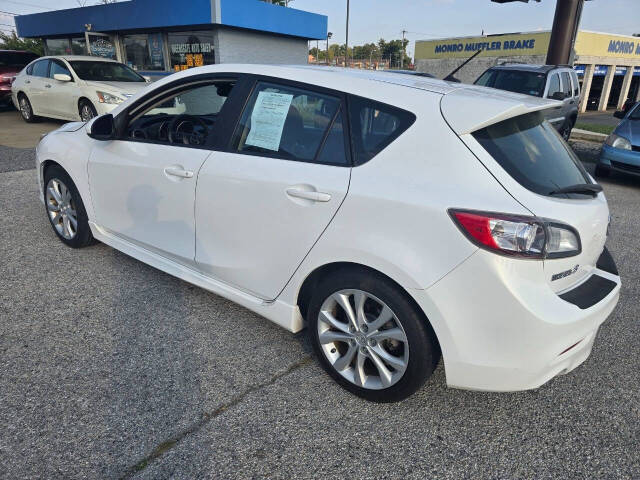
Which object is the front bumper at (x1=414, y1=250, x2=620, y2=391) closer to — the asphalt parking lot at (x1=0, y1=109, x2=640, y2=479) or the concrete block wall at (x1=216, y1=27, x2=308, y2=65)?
the asphalt parking lot at (x1=0, y1=109, x2=640, y2=479)

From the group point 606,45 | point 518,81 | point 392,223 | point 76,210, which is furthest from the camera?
point 606,45

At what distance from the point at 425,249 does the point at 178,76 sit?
2094 millimetres

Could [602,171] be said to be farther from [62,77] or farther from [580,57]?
[580,57]

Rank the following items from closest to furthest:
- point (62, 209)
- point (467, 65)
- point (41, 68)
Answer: point (62, 209)
point (41, 68)
point (467, 65)

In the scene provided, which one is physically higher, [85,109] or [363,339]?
[85,109]

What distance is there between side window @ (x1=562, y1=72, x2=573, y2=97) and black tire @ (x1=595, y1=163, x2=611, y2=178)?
3318 mm

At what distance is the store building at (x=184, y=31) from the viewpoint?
1669cm

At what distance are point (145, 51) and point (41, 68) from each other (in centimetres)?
885

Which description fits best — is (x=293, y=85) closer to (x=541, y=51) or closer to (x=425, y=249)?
(x=425, y=249)

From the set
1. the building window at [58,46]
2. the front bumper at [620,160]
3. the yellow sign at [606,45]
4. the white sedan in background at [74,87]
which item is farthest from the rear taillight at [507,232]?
the yellow sign at [606,45]

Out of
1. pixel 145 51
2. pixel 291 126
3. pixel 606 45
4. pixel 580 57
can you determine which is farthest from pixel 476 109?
pixel 606 45

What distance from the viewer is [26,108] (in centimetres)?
1224

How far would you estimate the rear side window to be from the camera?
2.23 m

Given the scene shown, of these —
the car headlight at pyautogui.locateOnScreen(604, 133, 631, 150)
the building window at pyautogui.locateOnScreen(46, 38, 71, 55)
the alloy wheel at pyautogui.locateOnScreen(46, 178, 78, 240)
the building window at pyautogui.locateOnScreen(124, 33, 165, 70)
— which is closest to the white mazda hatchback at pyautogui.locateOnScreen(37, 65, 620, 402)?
the alloy wheel at pyautogui.locateOnScreen(46, 178, 78, 240)
